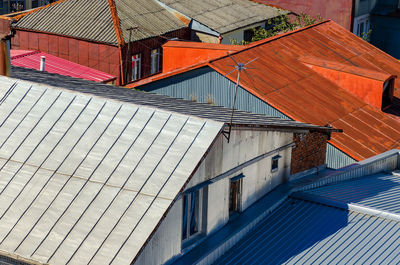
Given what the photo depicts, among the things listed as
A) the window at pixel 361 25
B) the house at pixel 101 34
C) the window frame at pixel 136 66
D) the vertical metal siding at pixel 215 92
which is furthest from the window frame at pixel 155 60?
the window at pixel 361 25

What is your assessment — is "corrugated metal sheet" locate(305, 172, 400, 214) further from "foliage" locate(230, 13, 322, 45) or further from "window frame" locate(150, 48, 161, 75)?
"foliage" locate(230, 13, 322, 45)

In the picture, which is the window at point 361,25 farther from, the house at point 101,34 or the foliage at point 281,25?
the house at point 101,34

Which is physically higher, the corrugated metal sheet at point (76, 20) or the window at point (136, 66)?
the corrugated metal sheet at point (76, 20)

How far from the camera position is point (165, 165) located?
14008 millimetres

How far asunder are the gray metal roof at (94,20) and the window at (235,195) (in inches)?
947

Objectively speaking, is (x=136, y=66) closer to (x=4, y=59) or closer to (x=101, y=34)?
(x=101, y=34)

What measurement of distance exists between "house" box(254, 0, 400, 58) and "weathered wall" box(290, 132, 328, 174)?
1119 inches

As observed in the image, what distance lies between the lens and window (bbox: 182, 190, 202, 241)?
580 inches

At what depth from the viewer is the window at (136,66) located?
4116cm

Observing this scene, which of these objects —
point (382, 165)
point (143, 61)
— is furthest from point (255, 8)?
point (382, 165)

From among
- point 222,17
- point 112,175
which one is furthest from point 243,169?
point 222,17

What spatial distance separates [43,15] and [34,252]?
3153cm

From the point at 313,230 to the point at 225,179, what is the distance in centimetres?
273

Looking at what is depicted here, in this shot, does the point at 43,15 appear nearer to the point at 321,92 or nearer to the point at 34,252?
the point at 321,92
